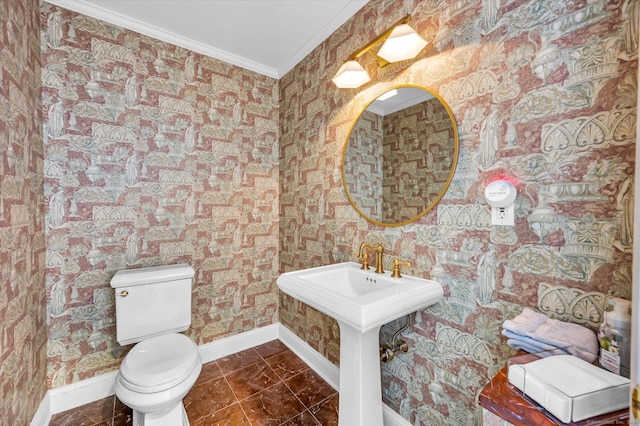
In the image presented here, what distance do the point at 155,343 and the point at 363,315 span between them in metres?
1.46

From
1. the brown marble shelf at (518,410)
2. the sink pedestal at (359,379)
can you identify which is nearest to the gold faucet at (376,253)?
the sink pedestal at (359,379)

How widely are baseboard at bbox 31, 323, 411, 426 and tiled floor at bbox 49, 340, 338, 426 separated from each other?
5 centimetres

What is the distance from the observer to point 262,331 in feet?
8.14

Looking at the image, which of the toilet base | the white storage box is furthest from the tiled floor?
the white storage box

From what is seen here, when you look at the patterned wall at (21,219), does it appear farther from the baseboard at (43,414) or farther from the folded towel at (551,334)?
the folded towel at (551,334)

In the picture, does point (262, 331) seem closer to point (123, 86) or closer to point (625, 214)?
point (123, 86)

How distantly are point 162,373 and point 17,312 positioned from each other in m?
0.73

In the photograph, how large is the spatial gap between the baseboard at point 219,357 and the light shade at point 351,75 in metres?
1.97

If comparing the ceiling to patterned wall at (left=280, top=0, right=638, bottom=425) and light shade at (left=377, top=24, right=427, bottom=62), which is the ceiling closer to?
patterned wall at (left=280, top=0, right=638, bottom=425)

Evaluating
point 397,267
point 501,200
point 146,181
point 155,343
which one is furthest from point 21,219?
point 501,200

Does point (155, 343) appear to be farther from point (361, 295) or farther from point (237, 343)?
point (361, 295)

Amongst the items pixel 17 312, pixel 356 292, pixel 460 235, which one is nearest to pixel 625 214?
pixel 460 235

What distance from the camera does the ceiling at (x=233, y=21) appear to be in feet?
5.65

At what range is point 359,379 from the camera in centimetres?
122
